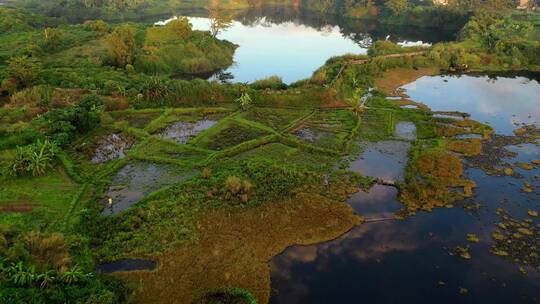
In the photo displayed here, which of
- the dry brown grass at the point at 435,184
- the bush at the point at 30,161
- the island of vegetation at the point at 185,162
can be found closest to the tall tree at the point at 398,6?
the island of vegetation at the point at 185,162

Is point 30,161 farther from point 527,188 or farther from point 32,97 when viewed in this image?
point 527,188

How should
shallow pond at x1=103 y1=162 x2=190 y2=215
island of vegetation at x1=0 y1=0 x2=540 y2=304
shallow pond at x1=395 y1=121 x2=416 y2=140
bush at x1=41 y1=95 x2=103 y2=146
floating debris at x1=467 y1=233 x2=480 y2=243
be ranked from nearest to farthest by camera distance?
island of vegetation at x1=0 y1=0 x2=540 y2=304 → floating debris at x1=467 y1=233 x2=480 y2=243 → shallow pond at x1=103 y1=162 x2=190 y2=215 → bush at x1=41 y1=95 x2=103 y2=146 → shallow pond at x1=395 y1=121 x2=416 y2=140

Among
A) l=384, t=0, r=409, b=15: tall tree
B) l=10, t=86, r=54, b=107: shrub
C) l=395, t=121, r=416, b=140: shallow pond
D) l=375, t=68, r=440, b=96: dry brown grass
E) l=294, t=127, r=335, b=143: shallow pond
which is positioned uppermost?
l=384, t=0, r=409, b=15: tall tree

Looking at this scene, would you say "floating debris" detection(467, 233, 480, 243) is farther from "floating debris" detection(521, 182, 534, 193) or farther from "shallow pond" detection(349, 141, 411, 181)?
"floating debris" detection(521, 182, 534, 193)

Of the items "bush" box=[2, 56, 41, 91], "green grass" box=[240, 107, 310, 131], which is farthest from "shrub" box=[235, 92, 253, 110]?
"bush" box=[2, 56, 41, 91]

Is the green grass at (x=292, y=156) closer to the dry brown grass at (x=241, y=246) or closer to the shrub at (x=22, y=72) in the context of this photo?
the dry brown grass at (x=241, y=246)

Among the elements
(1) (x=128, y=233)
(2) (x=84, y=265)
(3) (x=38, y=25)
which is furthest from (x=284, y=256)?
(3) (x=38, y=25)

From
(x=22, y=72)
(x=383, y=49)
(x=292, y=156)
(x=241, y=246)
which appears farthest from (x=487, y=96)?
→ (x=22, y=72)

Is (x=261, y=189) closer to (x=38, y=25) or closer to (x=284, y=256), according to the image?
(x=284, y=256)
